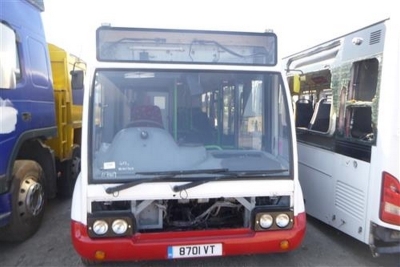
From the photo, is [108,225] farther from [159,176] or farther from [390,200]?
[390,200]

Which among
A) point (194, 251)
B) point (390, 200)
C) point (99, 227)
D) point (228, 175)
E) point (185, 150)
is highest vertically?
point (185, 150)

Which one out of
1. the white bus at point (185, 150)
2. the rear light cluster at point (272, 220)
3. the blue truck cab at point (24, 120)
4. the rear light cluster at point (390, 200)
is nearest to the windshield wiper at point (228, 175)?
the white bus at point (185, 150)

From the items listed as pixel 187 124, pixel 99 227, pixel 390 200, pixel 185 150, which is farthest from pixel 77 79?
pixel 390 200

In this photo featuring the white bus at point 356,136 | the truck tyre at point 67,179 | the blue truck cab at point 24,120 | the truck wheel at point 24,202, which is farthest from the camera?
the truck tyre at point 67,179

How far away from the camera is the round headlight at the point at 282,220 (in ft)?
9.91

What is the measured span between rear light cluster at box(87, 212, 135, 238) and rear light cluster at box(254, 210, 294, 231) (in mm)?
1061

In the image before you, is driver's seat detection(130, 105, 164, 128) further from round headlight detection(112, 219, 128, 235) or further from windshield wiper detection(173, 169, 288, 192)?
round headlight detection(112, 219, 128, 235)

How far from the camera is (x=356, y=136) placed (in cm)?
366

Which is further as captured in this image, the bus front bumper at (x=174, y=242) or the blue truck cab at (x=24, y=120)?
the blue truck cab at (x=24, y=120)

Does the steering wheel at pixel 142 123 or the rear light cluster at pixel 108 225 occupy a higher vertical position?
the steering wheel at pixel 142 123

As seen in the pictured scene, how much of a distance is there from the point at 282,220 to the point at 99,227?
1519 millimetres

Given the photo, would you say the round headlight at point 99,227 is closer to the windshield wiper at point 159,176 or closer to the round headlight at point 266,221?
the windshield wiper at point 159,176

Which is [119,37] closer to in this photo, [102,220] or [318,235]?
[102,220]

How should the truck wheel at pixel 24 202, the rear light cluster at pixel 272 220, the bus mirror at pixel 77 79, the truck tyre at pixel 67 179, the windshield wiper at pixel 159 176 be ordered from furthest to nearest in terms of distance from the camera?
the truck tyre at pixel 67 179 < the bus mirror at pixel 77 79 < the truck wheel at pixel 24 202 < the rear light cluster at pixel 272 220 < the windshield wiper at pixel 159 176
